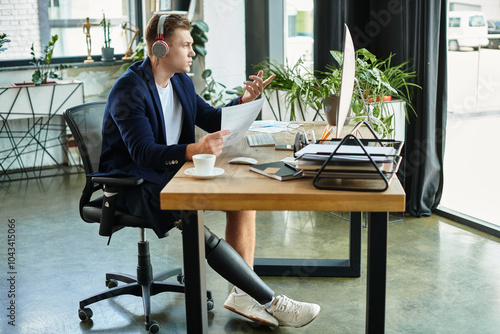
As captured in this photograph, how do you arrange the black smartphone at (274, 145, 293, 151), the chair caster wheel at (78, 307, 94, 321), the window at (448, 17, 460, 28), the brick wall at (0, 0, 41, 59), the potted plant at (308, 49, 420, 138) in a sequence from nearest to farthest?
the black smartphone at (274, 145, 293, 151) → the chair caster wheel at (78, 307, 94, 321) → the potted plant at (308, 49, 420, 138) → the window at (448, 17, 460, 28) → the brick wall at (0, 0, 41, 59)

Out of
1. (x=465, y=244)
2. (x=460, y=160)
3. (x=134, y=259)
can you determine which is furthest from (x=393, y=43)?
(x=134, y=259)

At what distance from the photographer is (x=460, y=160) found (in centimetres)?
399

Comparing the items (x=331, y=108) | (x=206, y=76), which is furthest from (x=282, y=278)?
(x=206, y=76)

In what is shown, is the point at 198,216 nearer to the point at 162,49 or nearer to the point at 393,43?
the point at 162,49

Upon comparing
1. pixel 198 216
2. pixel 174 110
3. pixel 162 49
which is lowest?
pixel 198 216

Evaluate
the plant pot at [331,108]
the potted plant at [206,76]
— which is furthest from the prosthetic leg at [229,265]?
the potted plant at [206,76]

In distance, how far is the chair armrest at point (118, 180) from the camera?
7.06ft

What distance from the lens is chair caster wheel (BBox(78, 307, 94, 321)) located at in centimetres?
245

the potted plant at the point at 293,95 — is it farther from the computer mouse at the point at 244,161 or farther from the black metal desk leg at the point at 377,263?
the black metal desk leg at the point at 377,263

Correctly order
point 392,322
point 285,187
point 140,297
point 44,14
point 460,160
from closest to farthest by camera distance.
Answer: point 285,187, point 392,322, point 140,297, point 460,160, point 44,14

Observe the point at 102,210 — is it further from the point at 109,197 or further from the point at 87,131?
the point at 87,131

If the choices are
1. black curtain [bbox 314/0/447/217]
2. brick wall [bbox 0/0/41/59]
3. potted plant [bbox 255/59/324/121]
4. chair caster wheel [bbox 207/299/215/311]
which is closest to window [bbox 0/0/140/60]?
brick wall [bbox 0/0/41/59]

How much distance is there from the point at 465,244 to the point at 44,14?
3.94 meters

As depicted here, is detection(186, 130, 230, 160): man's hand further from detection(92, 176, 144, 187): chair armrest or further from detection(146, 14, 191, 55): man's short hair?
detection(146, 14, 191, 55): man's short hair
